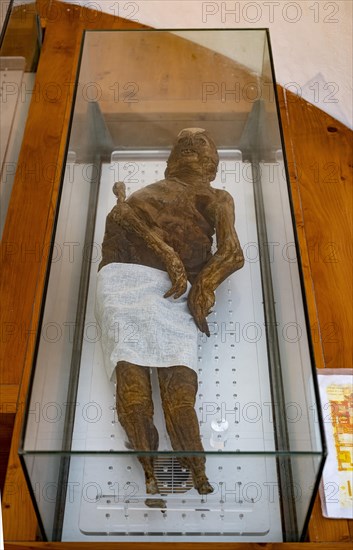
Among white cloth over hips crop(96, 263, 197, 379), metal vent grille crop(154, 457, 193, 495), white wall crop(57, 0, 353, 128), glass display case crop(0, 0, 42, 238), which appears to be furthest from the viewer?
white wall crop(57, 0, 353, 128)

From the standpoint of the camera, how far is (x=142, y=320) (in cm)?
187

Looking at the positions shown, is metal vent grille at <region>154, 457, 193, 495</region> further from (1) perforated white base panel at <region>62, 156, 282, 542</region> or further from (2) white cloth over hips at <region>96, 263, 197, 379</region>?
(2) white cloth over hips at <region>96, 263, 197, 379</region>

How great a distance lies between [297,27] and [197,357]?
1460 millimetres

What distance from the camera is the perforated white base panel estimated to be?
1.66m

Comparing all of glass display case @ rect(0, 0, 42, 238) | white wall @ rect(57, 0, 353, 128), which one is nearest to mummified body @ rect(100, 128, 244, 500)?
glass display case @ rect(0, 0, 42, 238)

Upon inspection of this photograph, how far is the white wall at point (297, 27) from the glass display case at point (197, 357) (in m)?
0.33

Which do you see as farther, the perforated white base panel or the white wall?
the white wall

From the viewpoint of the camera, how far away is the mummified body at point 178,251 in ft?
5.59

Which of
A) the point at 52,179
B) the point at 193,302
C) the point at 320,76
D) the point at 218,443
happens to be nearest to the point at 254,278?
the point at 193,302

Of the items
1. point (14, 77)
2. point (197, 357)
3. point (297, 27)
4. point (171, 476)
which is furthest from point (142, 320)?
point (297, 27)

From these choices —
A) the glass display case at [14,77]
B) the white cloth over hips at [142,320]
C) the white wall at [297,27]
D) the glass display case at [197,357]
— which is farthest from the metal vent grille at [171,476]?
the white wall at [297,27]

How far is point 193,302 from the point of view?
6.26 ft

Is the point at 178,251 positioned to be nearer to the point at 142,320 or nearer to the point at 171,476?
the point at 142,320

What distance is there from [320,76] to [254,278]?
1.05 meters
